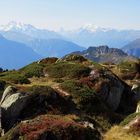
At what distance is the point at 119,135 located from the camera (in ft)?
90.2

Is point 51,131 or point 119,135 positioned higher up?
point 51,131

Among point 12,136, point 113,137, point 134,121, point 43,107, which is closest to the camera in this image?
point 12,136

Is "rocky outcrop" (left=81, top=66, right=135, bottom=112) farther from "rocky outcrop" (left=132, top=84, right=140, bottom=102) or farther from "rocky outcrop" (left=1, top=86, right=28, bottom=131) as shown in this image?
"rocky outcrop" (left=1, top=86, right=28, bottom=131)

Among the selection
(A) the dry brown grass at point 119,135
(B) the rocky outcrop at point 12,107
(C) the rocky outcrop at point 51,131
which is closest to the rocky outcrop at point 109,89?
(A) the dry brown grass at point 119,135

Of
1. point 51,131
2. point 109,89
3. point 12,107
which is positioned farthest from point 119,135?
point 109,89

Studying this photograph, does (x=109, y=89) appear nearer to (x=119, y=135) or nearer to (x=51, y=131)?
(x=119, y=135)

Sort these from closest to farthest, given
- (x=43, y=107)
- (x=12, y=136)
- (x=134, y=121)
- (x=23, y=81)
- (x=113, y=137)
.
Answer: (x=12, y=136) → (x=113, y=137) → (x=134, y=121) → (x=43, y=107) → (x=23, y=81)

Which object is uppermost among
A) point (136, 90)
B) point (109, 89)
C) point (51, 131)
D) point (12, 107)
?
point (51, 131)

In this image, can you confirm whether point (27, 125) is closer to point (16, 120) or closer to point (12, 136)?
point (12, 136)

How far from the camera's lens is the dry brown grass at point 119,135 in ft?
87.0

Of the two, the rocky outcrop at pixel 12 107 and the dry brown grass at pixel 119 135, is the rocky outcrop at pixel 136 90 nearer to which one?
the dry brown grass at pixel 119 135

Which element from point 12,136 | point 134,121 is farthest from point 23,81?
point 12,136

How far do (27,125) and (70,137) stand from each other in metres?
2.91

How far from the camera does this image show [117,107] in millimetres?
42625
